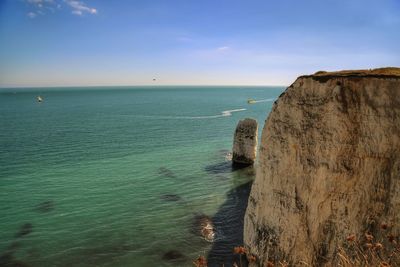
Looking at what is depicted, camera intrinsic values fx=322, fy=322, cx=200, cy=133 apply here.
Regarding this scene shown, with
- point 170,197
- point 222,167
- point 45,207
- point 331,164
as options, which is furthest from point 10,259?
point 222,167

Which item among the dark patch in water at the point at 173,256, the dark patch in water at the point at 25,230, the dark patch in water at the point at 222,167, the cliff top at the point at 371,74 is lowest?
the dark patch in water at the point at 173,256

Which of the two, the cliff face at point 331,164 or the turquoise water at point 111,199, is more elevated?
the cliff face at point 331,164

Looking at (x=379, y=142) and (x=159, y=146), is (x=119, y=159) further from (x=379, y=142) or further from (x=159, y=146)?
(x=379, y=142)

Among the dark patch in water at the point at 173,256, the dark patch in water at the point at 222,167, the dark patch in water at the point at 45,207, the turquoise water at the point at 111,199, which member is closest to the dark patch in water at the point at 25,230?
the turquoise water at the point at 111,199

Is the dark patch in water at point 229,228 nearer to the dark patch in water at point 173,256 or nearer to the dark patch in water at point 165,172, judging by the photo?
the dark patch in water at point 173,256

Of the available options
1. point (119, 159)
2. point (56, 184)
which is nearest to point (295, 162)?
point (56, 184)

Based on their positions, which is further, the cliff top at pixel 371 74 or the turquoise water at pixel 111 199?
the turquoise water at pixel 111 199

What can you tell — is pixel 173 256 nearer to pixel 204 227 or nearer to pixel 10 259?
pixel 204 227

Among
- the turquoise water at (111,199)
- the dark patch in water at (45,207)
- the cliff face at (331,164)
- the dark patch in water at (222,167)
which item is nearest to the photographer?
the cliff face at (331,164)
